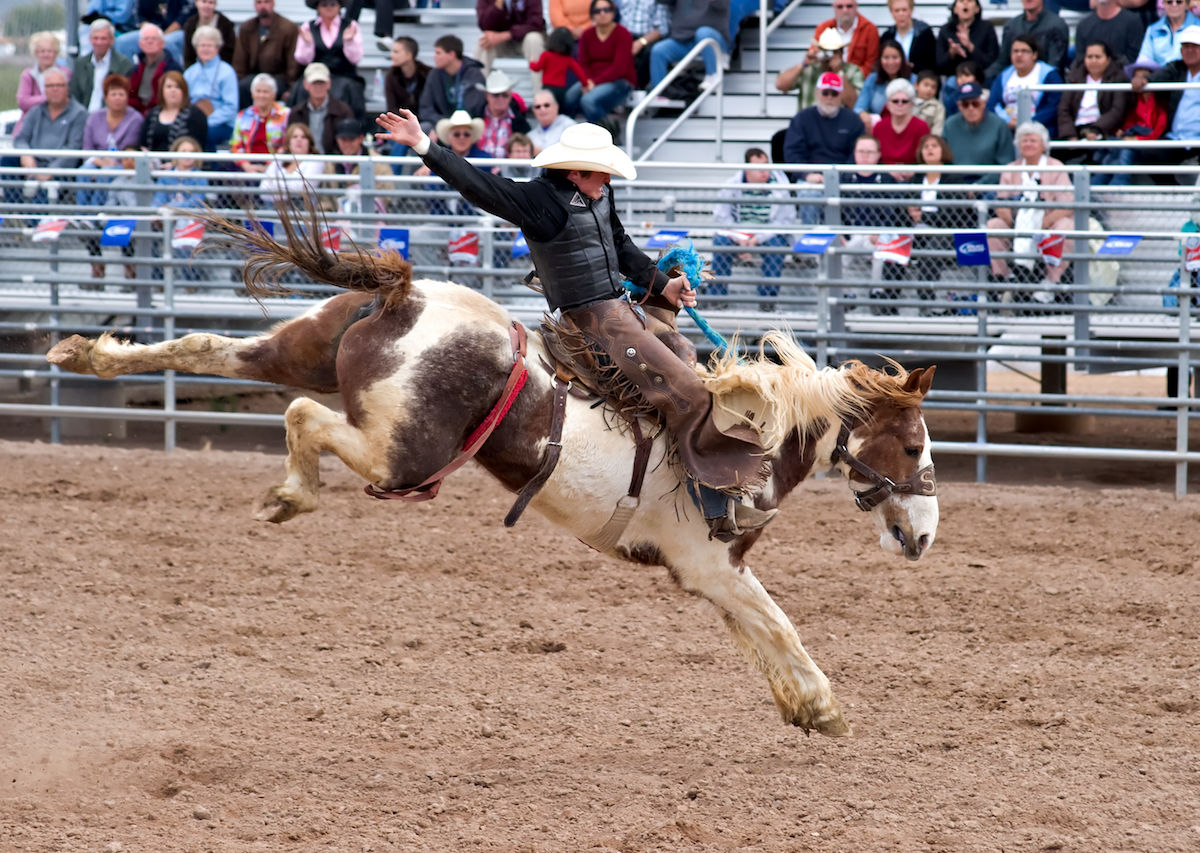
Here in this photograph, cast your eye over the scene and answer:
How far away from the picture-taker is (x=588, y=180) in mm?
4816

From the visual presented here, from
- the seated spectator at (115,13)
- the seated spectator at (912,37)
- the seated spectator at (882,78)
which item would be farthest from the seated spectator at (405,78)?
the seated spectator at (912,37)

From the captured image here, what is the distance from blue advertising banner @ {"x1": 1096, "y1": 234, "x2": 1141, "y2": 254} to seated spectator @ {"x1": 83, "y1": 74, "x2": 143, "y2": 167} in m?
8.46

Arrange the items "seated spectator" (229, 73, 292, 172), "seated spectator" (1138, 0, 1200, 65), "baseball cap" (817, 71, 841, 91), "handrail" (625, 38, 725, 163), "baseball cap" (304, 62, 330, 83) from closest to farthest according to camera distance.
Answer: "seated spectator" (1138, 0, 1200, 65), "baseball cap" (817, 71, 841, 91), "seated spectator" (229, 73, 292, 172), "handrail" (625, 38, 725, 163), "baseball cap" (304, 62, 330, 83)

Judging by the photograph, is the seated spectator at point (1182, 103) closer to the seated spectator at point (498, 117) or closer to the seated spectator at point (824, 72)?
the seated spectator at point (824, 72)

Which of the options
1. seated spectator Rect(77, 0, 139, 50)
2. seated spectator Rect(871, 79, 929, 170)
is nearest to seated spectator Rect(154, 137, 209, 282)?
seated spectator Rect(77, 0, 139, 50)

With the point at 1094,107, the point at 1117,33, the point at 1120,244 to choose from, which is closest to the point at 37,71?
the point at 1094,107

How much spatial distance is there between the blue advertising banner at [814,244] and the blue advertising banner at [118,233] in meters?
4.96

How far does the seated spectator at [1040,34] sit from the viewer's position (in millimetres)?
11641

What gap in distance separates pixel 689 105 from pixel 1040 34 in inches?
137

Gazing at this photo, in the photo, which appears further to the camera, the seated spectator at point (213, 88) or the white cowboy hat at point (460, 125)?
the seated spectator at point (213, 88)

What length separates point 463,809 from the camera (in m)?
4.82

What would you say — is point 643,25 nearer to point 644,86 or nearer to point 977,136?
point 644,86

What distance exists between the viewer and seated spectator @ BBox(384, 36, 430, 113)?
13078 millimetres

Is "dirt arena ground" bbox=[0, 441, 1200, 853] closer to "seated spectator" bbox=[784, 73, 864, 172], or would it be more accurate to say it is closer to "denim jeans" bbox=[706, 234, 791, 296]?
"denim jeans" bbox=[706, 234, 791, 296]
